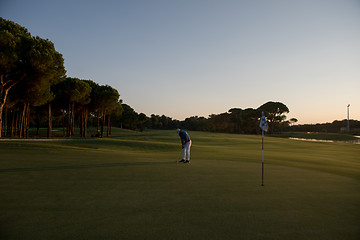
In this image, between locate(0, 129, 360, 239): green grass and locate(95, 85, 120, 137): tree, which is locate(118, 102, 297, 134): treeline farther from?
locate(0, 129, 360, 239): green grass

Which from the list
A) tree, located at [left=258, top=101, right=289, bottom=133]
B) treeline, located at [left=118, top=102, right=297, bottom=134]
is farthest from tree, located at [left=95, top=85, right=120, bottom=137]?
tree, located at [left=258, top=101, right=289, bottom=133]

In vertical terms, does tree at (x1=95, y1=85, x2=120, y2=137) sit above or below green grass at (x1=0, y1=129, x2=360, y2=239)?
above

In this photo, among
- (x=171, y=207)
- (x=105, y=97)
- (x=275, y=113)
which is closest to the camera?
(x=171, y=207)

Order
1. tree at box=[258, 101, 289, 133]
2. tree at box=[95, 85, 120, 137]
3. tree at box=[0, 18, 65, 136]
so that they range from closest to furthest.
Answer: tree at box=[0, 18, 65, 136] < tree at box=[95, 85, 120, 137] < tree at box=[258, 101, 289, 133]

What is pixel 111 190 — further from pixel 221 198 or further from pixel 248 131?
pixel 248 131

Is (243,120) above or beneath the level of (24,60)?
beneath

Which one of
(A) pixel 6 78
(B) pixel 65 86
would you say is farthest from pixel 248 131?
(A) pixel 6 78

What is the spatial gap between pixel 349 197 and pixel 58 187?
352 inches

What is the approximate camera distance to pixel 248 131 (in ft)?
319

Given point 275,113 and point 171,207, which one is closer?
point 171,207

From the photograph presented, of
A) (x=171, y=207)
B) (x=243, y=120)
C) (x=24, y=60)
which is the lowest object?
(x=171, y=207)

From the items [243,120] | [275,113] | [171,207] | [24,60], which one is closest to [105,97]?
[24,60]

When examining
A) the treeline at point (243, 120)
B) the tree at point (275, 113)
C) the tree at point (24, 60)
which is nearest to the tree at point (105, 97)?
the tree at point (24, 60)

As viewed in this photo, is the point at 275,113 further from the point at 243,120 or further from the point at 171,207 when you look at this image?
the point at 171,207
